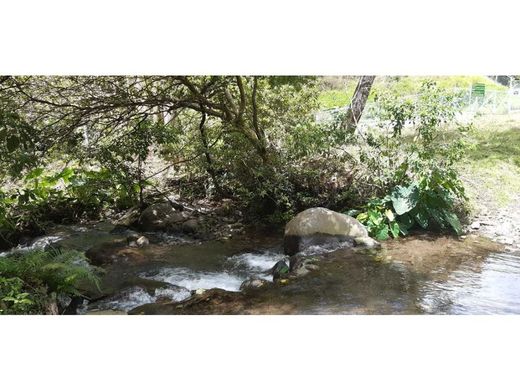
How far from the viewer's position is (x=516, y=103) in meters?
3.98

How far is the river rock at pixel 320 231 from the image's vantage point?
420 centimetres

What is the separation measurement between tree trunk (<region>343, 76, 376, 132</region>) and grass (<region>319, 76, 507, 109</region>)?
5 centimetres

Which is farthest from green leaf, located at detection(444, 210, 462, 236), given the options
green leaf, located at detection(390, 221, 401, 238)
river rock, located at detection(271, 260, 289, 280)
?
river rock, located at detection(271, 260, 289, 280)

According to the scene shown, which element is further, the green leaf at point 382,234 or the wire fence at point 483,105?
the green leaf at point 382,234

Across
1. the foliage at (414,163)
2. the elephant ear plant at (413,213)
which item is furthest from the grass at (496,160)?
the elephant ear plant at (413,213)

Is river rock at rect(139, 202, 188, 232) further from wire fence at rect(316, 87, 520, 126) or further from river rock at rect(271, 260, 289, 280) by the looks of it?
wire fence at rect(316, 87, 520, 126)

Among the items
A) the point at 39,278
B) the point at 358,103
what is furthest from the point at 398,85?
the point at 39,278

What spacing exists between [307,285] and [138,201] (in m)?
1.85

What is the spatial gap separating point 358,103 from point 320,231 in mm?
1307

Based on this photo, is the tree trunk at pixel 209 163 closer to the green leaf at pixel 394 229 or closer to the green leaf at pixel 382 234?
the green leaf at pixel 382 234

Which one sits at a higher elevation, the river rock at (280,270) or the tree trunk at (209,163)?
the tree trunk at (209,163)

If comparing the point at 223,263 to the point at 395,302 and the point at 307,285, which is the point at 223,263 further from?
the point at 395,302

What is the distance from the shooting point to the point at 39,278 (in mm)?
3605

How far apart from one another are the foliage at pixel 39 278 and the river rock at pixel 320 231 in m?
1.64
